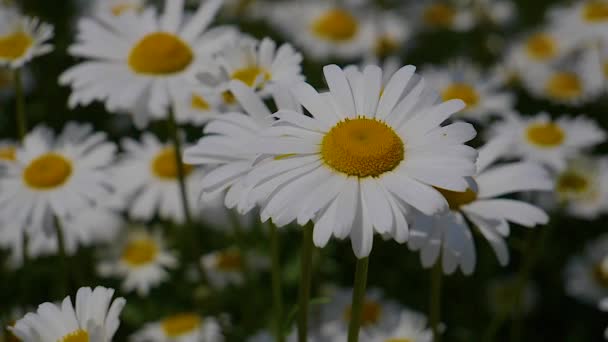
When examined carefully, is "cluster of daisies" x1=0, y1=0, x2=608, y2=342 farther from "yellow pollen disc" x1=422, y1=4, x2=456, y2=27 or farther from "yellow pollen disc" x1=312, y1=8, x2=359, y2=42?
"yellow pollen disc" x1=422, y1=4, x2=456, y2=27

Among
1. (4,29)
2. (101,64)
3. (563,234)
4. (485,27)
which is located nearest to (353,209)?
(101,64)

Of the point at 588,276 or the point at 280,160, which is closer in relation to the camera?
the point at 280,160

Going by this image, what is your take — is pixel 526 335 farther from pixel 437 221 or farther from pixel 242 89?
pixel 242 89

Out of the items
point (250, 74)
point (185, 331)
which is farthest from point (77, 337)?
point (185, 331)

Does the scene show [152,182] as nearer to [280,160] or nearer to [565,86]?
[280,160]

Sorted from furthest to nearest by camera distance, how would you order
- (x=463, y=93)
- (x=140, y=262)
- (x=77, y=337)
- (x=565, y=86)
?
1. (x=565, y=86)
2. (x=140, y=262)
3. (x=463, y=93)
4. (x=77, y=337)

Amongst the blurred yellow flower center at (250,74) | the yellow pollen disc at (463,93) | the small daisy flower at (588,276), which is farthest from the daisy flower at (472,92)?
the blurred yellow flower center at (250,74)

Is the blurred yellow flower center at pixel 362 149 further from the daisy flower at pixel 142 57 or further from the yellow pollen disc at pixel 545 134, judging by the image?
the yellow pollen disc at pixel 545 134
